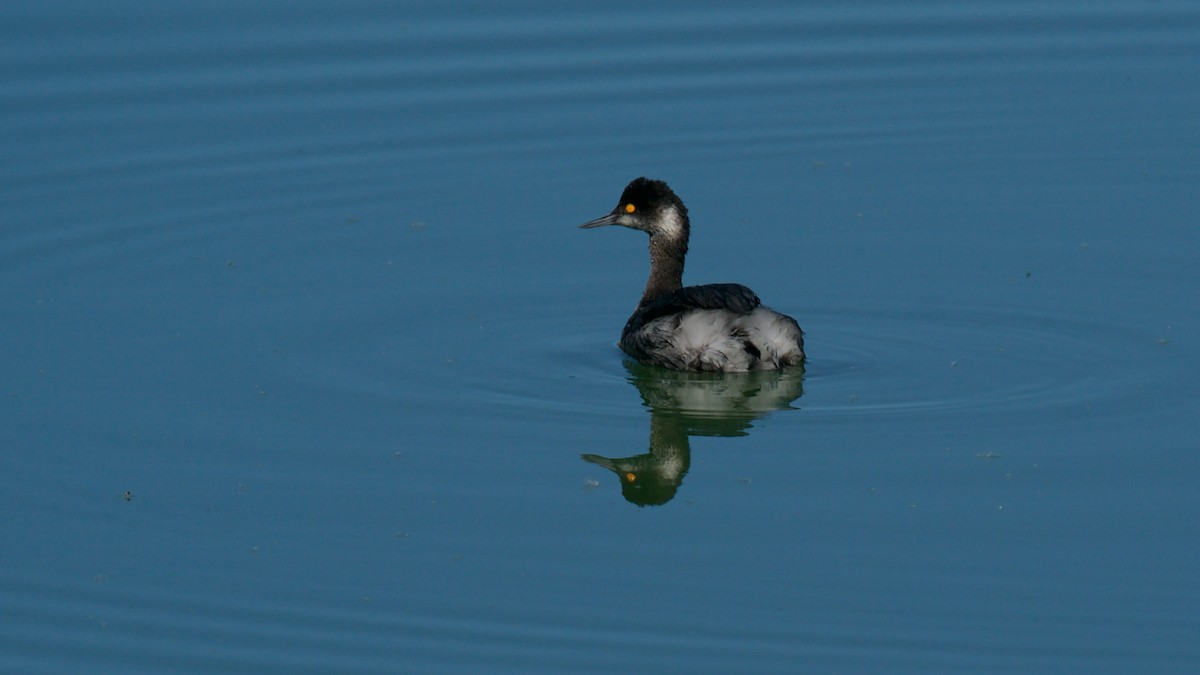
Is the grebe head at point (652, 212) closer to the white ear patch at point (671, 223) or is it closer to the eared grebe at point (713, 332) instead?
the white ear patch at point (671, 223)

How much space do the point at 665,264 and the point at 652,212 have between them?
0.31 metres

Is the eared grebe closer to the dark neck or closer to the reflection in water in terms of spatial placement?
the reflection in water

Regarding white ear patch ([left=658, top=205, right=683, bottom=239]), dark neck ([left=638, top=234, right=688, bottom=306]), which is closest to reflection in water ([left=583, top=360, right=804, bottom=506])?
dark neck ([left=638, top=234, right=688, bottom=306])

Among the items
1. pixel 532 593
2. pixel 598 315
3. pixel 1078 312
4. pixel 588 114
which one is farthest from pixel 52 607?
pixel 588 114

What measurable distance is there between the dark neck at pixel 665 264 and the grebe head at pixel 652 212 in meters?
0.03

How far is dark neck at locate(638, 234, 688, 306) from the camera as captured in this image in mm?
13555

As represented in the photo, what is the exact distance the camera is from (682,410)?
39.0ft

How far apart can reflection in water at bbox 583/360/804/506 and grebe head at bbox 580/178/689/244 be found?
119cm

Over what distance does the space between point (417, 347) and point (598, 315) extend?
47.6 inches

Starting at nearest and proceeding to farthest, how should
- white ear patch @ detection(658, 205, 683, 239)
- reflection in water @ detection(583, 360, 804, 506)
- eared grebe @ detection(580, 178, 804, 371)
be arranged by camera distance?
1. reflection in water @ detection(583, 360, 804, 506)
2. eared grebe @ detection(580, 178, 804, 371)
3. white ear patch @ detection(658, 205, 683, 239)

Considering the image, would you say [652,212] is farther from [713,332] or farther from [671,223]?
[713,332]

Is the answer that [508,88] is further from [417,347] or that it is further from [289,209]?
[417,347]

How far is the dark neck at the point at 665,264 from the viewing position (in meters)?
13.6

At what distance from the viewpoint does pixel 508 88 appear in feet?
58.9
